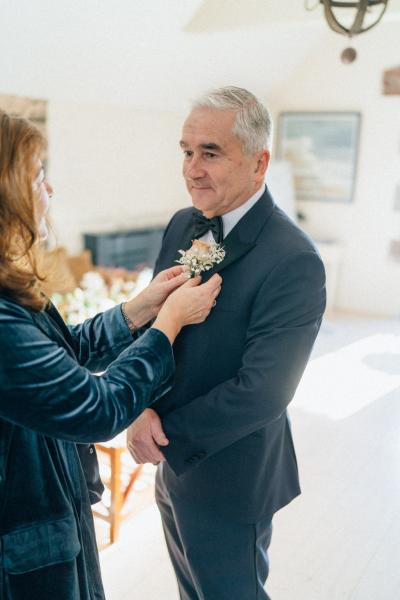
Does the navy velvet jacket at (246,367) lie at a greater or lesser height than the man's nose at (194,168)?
lesser

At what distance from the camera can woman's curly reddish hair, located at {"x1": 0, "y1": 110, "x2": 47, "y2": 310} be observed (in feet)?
3.20

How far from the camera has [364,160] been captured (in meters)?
6.78

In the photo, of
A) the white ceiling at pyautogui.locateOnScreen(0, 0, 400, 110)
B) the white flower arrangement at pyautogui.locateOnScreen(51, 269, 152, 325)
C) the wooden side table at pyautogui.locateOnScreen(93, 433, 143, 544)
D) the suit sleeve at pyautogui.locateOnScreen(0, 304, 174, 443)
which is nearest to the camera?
the suit sleeve at pyautogui.locateOnScreen(0, 304, 174, 443)

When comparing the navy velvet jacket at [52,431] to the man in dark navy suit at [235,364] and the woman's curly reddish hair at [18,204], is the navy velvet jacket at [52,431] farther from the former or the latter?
the man in dark navy suit at [235,364]

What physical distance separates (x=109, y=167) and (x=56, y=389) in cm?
496

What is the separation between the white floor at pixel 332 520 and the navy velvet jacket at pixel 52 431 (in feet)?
4.02

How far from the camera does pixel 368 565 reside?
7.93 ft

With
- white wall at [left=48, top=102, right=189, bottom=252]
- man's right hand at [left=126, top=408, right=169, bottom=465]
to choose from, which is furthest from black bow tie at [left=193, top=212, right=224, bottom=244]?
white wall at [left=48, top=102, right=189, bottom=252]

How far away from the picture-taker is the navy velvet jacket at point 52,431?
98 centimetres

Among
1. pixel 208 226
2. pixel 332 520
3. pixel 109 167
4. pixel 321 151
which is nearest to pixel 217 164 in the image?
pixel 208 226

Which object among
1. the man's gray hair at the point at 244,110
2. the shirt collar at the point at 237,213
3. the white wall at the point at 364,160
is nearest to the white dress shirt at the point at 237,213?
the shirt collar at the point at 237,213

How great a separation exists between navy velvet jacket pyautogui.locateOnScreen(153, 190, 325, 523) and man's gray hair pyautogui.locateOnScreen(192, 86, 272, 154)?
16cm

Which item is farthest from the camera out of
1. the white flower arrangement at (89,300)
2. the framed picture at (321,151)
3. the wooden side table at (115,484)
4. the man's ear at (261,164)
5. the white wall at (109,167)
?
the framed picture at (321,151)

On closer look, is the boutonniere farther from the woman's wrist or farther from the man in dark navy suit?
the woman's wrist
